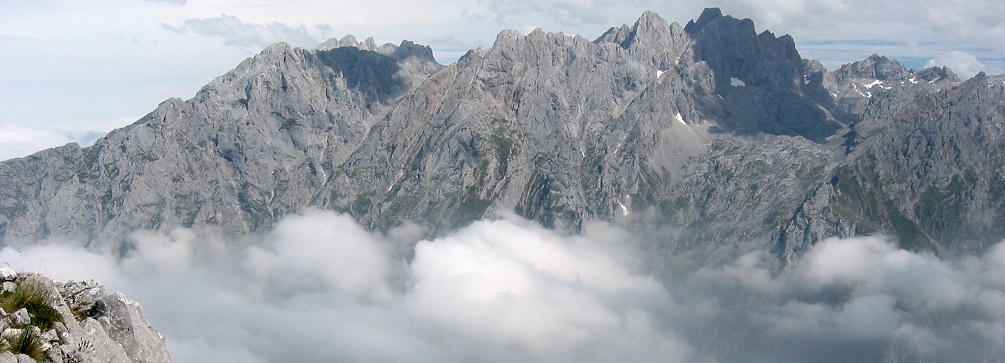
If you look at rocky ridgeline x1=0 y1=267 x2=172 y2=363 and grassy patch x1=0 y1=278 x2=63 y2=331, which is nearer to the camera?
rocky ridgeline x1=0 y1=267 x2=172 y2=363

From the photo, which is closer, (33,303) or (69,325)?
(33,303)

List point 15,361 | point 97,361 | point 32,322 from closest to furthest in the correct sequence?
point 15,361 → point 32,322 → point 97,361

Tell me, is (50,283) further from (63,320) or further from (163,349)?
(163,349)

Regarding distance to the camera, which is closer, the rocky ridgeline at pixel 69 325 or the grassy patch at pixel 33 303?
the rocky ridgeline at pixel 69 325

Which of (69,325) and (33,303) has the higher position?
(33,303)

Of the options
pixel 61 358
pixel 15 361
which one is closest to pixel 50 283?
pixel 61 358

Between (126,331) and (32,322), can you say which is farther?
(126,331)

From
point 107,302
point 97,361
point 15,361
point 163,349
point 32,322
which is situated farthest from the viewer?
point 163,349

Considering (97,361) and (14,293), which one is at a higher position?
(14,293)
